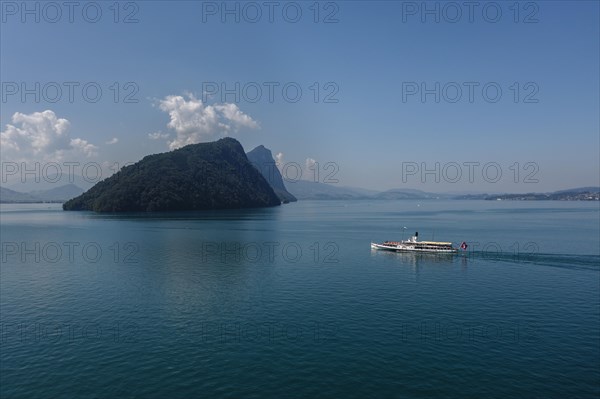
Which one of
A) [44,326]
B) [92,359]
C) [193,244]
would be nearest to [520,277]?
[92,359]

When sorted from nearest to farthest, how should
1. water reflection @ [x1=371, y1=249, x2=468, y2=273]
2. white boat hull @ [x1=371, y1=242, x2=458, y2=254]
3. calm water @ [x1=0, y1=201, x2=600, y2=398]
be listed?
calm water @ [x1=0, y1=201, x2=600, y2=398] < water reflection @ [x1=371, y1=249, x2=468, y2=273] < white boat hull @ [x1=371, y1=242, x2=458, y2=254]

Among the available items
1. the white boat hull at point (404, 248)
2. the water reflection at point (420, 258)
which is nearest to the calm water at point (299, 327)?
the water reflection at point (420, 258)

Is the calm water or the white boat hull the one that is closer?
the calm water

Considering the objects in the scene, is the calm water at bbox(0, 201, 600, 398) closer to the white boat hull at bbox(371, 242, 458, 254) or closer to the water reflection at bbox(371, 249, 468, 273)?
the water reflection at bbox(371, 249, 468, 273)

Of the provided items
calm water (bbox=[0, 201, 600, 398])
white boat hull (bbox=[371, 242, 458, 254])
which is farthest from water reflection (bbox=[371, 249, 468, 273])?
calm water (bbox=[0, 201, 600, 398])

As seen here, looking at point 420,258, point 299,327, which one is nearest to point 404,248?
point 420,258

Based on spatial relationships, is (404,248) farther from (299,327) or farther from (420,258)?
(299,327)

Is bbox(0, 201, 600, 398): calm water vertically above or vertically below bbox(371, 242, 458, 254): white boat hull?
below

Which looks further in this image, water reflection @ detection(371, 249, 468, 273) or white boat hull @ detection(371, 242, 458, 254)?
white boat hull @ detection(371, 242, 458, 254)

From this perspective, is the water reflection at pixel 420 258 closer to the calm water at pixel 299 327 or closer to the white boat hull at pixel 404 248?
the white boat hull at pixel 404 248

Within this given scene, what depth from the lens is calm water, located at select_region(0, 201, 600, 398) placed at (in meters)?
41.5

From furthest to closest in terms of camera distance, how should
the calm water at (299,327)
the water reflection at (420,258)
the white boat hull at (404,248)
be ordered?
the white boat hull at (404,248), the water reflection at (420,258), the calm water at (299,327)

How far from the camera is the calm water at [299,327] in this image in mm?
41469

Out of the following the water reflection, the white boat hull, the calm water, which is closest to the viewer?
the calm water
